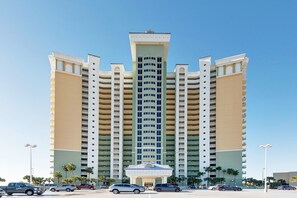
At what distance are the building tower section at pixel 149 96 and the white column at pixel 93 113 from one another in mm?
15286

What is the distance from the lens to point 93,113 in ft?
410

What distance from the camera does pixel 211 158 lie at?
122375mm

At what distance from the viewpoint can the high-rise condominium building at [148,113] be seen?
393 feet

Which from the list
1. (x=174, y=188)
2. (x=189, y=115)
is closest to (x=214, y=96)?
(x=189, y=115)

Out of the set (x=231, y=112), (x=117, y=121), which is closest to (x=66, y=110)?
(x=117, y=121)

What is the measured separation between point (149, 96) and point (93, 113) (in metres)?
23.7

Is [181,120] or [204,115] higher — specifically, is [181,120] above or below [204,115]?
below

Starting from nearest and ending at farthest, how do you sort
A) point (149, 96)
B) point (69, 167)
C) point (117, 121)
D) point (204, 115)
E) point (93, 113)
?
1. point (69, 167)
2. point (149, 96)
3. point (93, 113)
4. point (204, 115)
5. point (117, 121)

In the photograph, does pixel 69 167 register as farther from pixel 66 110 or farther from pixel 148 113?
pixel 148 113

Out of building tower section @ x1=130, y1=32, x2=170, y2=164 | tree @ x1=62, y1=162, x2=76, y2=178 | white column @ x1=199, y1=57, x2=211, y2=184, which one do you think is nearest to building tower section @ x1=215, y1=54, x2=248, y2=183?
white column @ x1=199, y1=57, x2=211, y2=184

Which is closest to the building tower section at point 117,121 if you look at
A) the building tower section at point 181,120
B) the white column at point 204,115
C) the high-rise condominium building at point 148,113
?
the high-rise condominium building at point 148,113

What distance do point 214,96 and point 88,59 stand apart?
54186 millimetres

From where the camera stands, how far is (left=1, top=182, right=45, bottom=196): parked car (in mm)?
40706

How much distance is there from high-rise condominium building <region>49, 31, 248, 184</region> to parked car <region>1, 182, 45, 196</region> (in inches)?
3010
